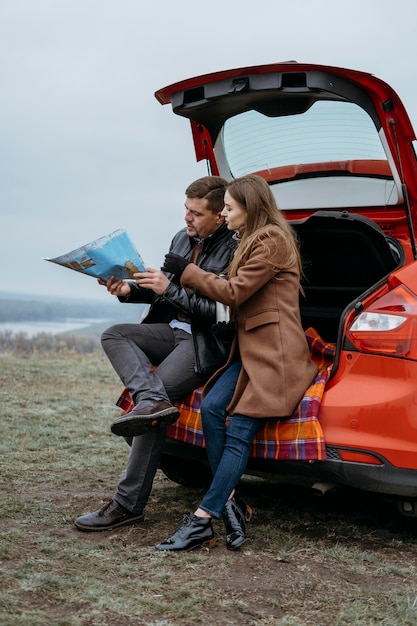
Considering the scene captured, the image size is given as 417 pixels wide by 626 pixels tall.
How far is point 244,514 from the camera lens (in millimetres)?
3846

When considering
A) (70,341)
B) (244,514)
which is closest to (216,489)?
(244,514)

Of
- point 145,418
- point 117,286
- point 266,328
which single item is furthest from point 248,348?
point 117,286

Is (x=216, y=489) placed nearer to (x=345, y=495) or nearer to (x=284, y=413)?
(x=284, y=413)

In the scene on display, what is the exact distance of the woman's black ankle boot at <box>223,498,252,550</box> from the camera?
3.55 m

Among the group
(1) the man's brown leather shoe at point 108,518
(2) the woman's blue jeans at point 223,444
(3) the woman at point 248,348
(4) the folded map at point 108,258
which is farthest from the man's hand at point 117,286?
(1) the man's brown leather shoe at point 108,518

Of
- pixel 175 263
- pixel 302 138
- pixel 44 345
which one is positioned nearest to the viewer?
pixel 175 263

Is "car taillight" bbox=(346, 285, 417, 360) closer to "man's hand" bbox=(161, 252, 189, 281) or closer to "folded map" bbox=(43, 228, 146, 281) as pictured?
"man's hand" bbox=(161, 252, 189, 281)

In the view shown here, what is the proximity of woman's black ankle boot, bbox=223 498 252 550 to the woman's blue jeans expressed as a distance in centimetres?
7

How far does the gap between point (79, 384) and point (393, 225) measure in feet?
16.1

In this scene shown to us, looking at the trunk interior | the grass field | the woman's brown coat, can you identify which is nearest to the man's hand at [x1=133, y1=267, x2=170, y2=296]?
the woman's brown coat

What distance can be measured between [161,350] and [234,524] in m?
0.95

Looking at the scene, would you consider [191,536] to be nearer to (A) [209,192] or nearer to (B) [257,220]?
(B) [257,220]

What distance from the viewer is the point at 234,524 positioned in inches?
142

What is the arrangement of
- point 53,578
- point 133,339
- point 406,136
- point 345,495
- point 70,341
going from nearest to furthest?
1. point 53,578
2. point 406,136
3. point 133,339
4. point 345,495
5. point 70,341
